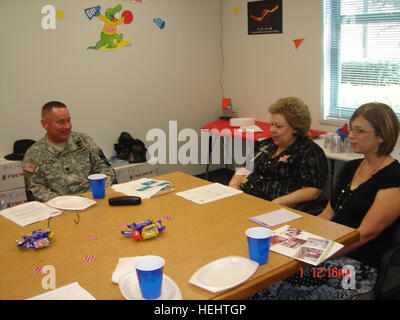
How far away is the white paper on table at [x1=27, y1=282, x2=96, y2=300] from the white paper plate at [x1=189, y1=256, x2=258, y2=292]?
1.14ft

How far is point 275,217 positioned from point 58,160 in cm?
162

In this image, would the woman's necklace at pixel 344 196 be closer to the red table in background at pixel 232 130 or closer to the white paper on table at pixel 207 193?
the white paper on table at pixel 207 193

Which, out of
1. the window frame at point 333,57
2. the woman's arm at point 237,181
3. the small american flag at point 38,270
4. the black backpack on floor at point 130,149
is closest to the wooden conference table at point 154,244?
the small american flag at point 38,270

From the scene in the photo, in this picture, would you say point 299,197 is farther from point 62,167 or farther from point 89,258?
point 62,167

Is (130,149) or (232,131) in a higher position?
(232,131)

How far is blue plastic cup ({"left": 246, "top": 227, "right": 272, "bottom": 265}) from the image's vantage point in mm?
1557

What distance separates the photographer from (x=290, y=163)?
2.71 m

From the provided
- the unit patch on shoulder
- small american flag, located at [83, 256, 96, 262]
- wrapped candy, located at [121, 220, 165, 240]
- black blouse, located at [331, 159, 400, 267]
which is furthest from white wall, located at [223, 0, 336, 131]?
small american flag, located at [83, 256, 96, 262]

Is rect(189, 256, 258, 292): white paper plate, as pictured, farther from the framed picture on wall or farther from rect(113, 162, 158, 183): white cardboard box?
the framed picture on wall

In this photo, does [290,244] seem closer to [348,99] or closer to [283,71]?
[348,99]

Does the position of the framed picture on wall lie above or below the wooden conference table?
above

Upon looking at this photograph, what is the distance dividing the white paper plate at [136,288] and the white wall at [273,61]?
3175 mm
